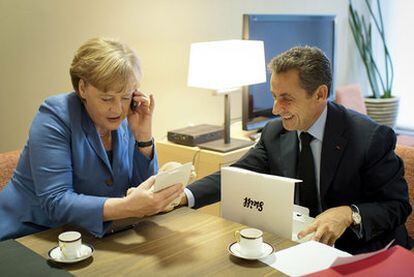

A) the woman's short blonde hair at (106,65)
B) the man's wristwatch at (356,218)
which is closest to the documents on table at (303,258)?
the man's wristwatch at (356,218)

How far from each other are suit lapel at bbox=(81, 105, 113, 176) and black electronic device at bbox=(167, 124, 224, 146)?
1255 mm

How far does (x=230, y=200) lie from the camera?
160cm

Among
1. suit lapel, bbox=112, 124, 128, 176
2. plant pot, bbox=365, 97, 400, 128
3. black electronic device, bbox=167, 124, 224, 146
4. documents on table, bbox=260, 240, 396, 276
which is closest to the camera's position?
documents on table, bbox=260, 240, 396, 276

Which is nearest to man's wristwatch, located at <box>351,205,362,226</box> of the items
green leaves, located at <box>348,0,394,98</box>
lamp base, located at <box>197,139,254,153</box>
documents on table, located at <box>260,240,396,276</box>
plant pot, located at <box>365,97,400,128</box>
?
documents on table, located at <box>260,240,396,276</box>

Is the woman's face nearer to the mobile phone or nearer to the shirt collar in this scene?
the mobile phone

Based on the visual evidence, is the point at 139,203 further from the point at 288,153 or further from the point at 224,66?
the point at 224,66

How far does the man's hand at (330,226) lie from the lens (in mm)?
1476

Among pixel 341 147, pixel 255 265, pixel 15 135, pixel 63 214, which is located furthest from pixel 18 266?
pixel 15 135

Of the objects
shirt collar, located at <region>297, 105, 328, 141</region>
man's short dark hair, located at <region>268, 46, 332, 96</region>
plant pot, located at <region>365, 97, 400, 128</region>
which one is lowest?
plant pot, located at <region>365, 97, 400, 128</region>

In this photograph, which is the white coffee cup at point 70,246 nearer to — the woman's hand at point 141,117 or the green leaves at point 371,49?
the woman's hand at point 141,117

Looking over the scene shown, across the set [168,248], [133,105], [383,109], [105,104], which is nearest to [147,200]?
[168,248]

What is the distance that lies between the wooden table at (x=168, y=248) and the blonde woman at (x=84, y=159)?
7cm

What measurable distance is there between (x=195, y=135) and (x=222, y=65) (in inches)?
17.7

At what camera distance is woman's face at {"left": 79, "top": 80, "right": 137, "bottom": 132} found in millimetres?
1610
